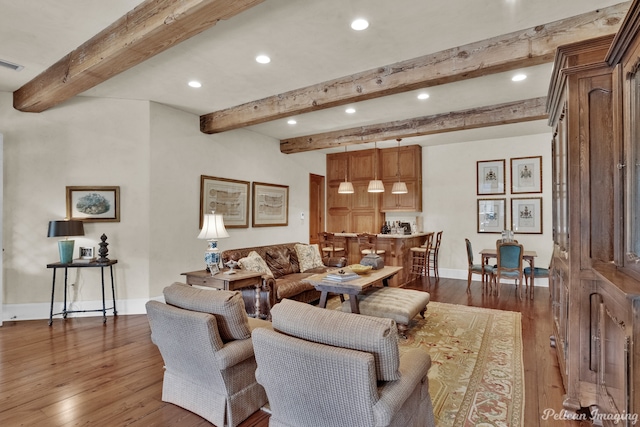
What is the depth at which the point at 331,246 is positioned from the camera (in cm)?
717

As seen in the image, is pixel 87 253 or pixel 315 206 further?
pixel 315 206

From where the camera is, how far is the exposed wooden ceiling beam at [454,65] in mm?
2598

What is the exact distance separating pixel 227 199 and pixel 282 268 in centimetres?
158

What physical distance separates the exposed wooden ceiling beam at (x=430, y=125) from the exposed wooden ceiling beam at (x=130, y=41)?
3.76 meters

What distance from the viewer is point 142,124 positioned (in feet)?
14.9

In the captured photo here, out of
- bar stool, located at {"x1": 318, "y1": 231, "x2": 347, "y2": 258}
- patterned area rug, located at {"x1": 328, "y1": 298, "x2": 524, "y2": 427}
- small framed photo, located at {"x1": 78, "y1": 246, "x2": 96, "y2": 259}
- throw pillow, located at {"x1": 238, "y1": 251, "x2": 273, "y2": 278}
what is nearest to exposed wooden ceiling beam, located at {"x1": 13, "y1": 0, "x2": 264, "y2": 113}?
small framed photo, located at {"x1": 78, "y1": 246, "x2": 96, "y2": 259}

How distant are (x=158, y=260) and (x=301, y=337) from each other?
3705 mm

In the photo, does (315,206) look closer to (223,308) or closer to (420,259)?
(420,259)

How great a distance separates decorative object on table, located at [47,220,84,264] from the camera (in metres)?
3.97

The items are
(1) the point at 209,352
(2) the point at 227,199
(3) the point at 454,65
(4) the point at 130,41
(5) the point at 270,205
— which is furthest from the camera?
(5) the point at 270,205

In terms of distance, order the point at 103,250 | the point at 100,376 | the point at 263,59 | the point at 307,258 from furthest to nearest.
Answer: the point at 307,258, the point at 103,250, the point at 263,59, the point at 100,376

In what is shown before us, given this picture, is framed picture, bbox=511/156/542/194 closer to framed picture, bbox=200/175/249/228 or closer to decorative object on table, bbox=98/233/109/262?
framed picture, bbox=200/175/249/228

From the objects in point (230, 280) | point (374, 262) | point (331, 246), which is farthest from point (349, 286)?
point (331, 246)

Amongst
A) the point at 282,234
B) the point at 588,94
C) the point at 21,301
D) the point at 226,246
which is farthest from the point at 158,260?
the point at 588,94
